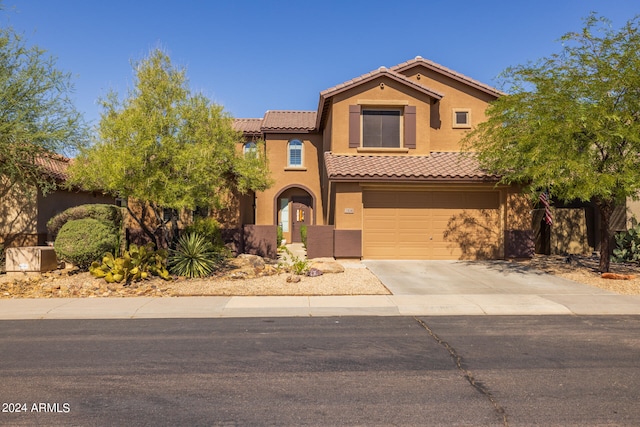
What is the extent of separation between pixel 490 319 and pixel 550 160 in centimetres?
572

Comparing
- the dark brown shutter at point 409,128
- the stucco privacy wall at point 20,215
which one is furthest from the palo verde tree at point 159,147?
the dark brown shutter at point 409,128

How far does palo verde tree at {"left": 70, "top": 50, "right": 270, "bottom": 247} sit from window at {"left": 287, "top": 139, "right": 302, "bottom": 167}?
30.8 feet

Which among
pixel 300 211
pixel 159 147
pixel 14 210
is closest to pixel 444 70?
pixel 300 211

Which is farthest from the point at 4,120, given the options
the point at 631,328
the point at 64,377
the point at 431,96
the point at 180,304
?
the point at 631,328

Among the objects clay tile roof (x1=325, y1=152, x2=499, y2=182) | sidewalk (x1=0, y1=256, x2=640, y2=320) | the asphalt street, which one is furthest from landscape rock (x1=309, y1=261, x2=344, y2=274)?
the asphalt street

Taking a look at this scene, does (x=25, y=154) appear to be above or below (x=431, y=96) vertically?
below

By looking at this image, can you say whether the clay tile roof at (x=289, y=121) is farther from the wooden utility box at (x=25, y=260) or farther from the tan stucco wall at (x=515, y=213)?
the wooden utility box at (x=25, y=260)

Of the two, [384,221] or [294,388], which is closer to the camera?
[294,388]

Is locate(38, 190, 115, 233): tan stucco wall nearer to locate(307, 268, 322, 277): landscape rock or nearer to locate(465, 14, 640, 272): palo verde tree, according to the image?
locate(307, 268, 322, 277): landscape rock

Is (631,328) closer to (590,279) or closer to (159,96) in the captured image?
(590,279)

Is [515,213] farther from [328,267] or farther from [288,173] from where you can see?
[288,173]

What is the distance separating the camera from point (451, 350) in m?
6.66

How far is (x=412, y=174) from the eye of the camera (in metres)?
16.6

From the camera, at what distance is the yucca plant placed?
13188 millimetres
